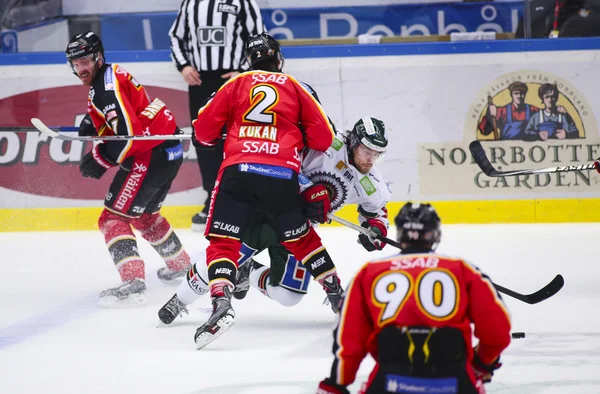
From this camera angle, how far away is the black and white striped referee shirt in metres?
6.33

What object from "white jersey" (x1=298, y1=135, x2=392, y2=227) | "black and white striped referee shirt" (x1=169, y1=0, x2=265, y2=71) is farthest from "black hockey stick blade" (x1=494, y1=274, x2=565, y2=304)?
"black and white striped referee shirt" (x1=169, y1=0, x2=265, y2=71)

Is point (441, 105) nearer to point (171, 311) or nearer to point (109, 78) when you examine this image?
point (109, 78)

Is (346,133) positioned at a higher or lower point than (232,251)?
higher

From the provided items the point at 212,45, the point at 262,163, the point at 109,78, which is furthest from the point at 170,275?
the point at 212,45

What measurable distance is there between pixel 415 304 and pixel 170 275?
9.84 ft

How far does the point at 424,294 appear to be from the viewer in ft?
6.93

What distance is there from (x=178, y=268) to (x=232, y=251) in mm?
1386

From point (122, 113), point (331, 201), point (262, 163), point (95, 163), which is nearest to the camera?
point (262, 163)

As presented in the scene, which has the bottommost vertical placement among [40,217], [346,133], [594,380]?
[40,217]

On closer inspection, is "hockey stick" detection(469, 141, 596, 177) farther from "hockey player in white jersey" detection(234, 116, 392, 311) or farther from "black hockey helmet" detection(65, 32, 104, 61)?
"black hockey helmet" detection(65, 32, 104, 61)

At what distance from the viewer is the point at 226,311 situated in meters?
3.51

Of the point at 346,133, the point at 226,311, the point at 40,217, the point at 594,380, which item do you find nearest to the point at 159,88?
the point at 40,217

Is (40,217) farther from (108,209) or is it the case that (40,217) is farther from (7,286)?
(108,209)

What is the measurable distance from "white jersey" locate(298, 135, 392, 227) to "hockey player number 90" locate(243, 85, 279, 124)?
0.34 m
